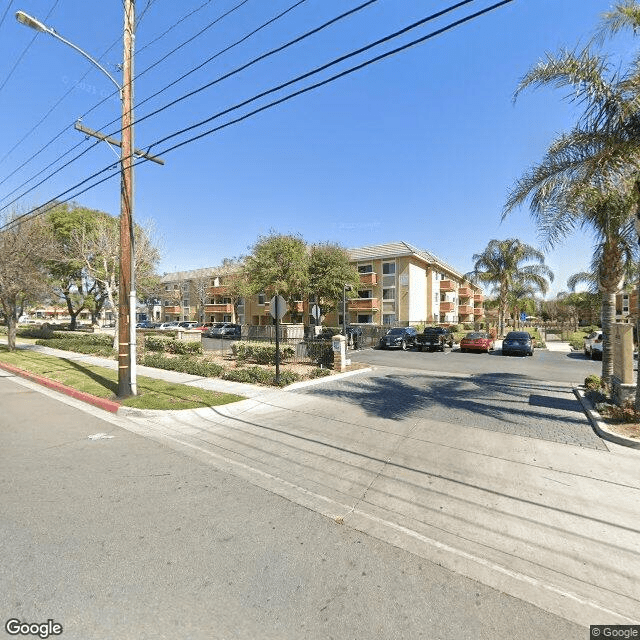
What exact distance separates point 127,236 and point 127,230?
0.16 metres

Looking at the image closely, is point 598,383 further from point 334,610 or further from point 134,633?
point 134,633

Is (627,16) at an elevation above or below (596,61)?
above

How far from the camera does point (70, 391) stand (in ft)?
33.7

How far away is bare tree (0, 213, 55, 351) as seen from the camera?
18.7 metres

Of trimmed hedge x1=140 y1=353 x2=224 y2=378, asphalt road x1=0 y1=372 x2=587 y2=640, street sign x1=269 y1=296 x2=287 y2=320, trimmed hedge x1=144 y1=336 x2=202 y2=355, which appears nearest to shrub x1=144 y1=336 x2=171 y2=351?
trimmed hedge x1=144 y1=336 x2=202 y2=355

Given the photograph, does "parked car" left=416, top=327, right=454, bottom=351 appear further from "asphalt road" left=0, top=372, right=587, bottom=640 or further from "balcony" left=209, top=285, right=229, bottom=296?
"balcony" left=209, top=285, right=229, bottom=296

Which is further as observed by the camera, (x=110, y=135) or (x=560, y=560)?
(x=110, y=135)

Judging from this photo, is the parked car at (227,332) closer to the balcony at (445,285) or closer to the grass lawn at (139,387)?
the grass lawn at (139,387)

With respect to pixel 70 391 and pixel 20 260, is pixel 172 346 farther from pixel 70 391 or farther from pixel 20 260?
pixel 20 260

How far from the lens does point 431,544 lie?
11.3 feet

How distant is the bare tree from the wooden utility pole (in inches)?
502

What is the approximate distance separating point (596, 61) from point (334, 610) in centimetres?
1007

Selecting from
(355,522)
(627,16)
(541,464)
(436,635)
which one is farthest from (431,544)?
(627,16)

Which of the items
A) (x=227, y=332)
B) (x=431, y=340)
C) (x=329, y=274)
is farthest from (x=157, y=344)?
(x=431, y=340)
